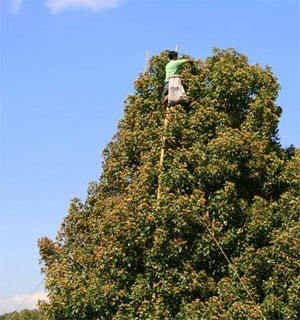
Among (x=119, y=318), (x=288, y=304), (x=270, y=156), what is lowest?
(x=288, y=304)

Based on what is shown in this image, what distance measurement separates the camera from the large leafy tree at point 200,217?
11.4 metres

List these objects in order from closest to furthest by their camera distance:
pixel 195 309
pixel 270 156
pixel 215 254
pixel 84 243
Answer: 1. pixel 195 309
2. pixel 215 254
3. pixel 270 156
4. pixel 84 243

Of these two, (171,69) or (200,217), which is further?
(171,69)

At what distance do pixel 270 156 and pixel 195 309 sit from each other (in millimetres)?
3816

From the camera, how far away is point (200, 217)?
11750 mm

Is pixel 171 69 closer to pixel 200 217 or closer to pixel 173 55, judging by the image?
pixel 173 55

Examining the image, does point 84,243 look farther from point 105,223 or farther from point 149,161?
point 149,161

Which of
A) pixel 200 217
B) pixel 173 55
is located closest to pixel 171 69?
pixel 173 55

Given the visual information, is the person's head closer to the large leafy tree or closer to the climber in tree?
the climber in tree

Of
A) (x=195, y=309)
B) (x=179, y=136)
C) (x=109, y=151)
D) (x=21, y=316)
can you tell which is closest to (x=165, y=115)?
(x=179, y=136)

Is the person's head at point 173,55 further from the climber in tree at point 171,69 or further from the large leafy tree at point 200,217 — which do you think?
the large leafy tree at point 200,217

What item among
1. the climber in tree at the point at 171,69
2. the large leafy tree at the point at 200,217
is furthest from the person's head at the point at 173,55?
the large leafy tree at the point at 200,217

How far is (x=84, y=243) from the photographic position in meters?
14.2

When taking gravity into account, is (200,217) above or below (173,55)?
below
